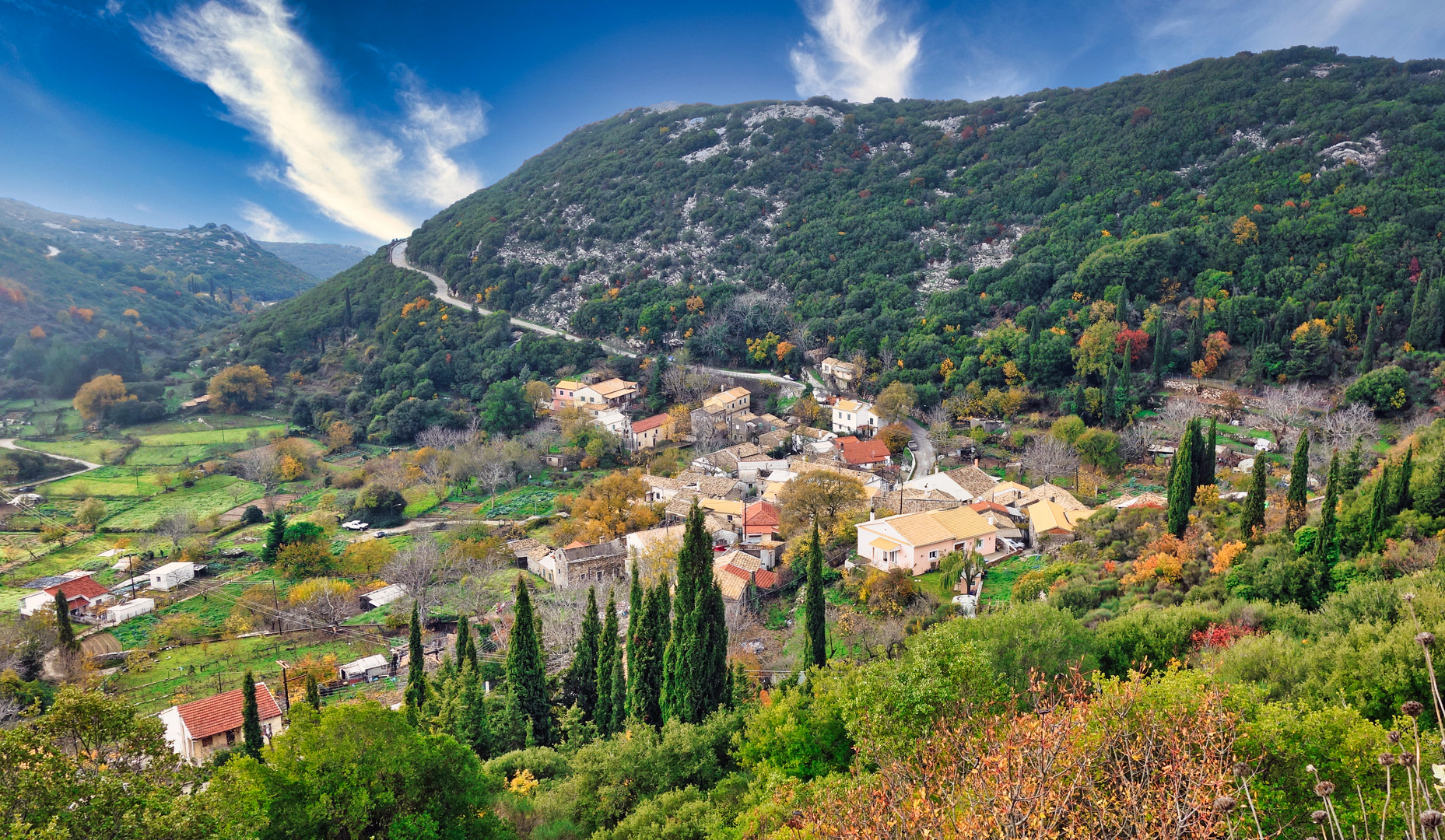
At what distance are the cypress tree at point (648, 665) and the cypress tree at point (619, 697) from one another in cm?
32

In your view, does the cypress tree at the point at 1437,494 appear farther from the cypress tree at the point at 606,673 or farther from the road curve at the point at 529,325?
the road curve at the point at 529,325

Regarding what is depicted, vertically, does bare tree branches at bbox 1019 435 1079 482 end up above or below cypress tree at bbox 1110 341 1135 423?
below

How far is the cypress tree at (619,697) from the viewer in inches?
818

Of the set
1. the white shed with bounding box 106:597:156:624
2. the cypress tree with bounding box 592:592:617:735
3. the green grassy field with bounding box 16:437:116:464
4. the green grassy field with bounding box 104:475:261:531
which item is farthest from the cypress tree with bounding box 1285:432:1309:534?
the green grassy field with bounding box 16:437:116:464

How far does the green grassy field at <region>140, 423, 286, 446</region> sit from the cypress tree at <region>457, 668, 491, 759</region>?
169 ft

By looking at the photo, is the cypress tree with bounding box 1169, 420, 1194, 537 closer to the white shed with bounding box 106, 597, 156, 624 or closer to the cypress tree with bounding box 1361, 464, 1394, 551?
the cypress tree with bounding box 1361, 464, 1394, 551

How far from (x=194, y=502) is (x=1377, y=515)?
5985 cm

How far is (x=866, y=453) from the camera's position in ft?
150

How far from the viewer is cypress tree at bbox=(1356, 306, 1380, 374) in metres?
41.1

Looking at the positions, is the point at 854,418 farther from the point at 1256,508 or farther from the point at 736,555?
the point at 1256,508

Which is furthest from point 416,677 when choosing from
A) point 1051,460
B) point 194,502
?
point 194,502

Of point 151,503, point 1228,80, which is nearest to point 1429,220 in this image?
point 1228,80

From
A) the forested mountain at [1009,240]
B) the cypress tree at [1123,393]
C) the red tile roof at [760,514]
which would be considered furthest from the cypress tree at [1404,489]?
the cypress tree at [1123,393]

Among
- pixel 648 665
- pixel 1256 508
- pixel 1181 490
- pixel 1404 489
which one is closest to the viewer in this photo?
pixel 1404 489
